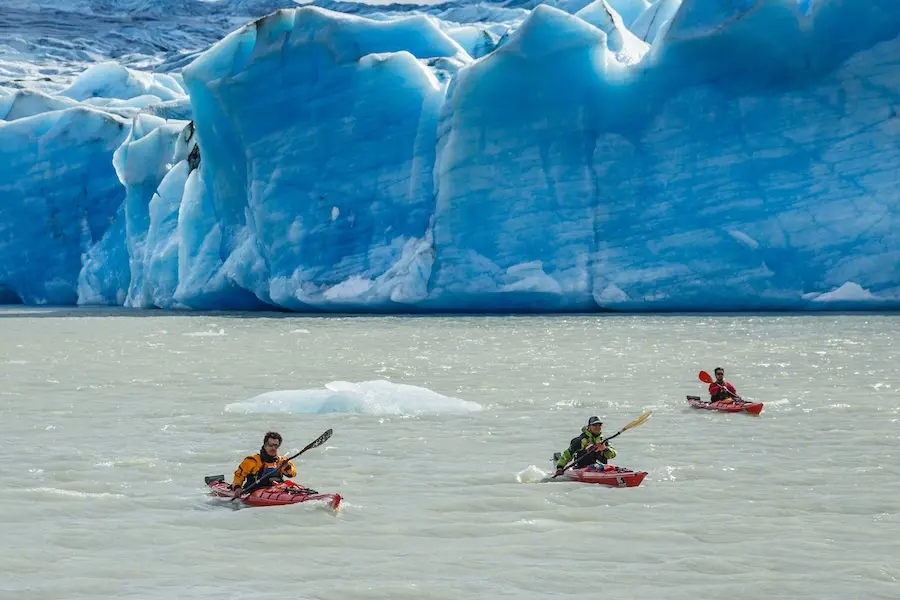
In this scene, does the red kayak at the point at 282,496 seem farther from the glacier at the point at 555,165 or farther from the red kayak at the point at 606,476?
the glacier at the point at 555,165

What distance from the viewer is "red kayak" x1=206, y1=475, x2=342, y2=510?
6.94m

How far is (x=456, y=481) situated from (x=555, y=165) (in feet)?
60.5

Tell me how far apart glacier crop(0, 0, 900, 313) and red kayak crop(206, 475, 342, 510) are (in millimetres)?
18271

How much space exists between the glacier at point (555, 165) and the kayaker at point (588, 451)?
1695 cm

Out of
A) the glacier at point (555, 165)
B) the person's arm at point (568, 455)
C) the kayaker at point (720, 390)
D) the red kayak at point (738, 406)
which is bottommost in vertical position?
the person's arm at point (568, 455)

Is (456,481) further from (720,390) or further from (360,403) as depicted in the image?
(720,390)

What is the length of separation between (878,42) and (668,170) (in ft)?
15.3

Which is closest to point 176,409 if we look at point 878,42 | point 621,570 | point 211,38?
point 621,570

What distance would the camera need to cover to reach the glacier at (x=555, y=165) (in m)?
23.8

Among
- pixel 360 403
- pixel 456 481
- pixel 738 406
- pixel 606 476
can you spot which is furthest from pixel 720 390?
pixel 456 481

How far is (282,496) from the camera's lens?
7.02 m

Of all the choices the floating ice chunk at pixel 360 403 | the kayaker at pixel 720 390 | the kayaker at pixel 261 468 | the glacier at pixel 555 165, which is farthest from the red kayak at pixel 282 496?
the glacier at pixel 555 165

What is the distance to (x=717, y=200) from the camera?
79.9ft

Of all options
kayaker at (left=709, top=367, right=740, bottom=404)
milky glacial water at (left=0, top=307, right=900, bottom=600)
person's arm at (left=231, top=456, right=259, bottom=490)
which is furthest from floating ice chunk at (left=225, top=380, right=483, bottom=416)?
person's arm at (left=231, top=456, right=259, bottom=490)
